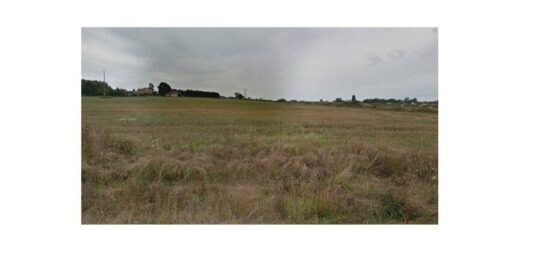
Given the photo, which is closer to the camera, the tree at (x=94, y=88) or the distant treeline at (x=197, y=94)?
the tree at (x=94, y=88)

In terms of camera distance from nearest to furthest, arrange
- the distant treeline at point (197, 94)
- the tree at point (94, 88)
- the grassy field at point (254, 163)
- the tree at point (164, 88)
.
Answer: the grassy field at point (254, 163)
the tree at point (94, 88)
the tree at point (164, 88)
the distant treeline at point (197, 94)

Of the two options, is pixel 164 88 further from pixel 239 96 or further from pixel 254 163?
pixel 254 163

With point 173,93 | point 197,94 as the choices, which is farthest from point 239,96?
point 173,93

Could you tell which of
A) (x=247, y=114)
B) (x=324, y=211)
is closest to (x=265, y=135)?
(x=247, y=114)

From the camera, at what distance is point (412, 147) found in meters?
3.80

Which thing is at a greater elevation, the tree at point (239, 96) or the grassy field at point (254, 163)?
the tree at point (239, 96)

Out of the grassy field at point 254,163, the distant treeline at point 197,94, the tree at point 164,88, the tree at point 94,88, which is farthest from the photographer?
the distant treeline at point 197,94

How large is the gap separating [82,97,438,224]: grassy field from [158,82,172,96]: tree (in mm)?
160

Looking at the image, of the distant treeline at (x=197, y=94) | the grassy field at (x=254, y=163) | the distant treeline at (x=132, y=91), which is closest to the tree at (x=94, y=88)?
the distant treeline at (x=132, y=91)

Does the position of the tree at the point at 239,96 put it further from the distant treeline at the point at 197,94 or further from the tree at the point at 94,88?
the tree at the point at 94,88

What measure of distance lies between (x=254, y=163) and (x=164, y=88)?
2178mm

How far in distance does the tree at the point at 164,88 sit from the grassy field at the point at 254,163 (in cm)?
16

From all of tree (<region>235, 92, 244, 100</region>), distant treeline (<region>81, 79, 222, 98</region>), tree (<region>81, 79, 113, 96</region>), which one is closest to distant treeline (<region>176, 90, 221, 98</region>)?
distant treeline (<region>81, 79, 222, 98</region>)

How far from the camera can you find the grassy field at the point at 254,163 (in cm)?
282
